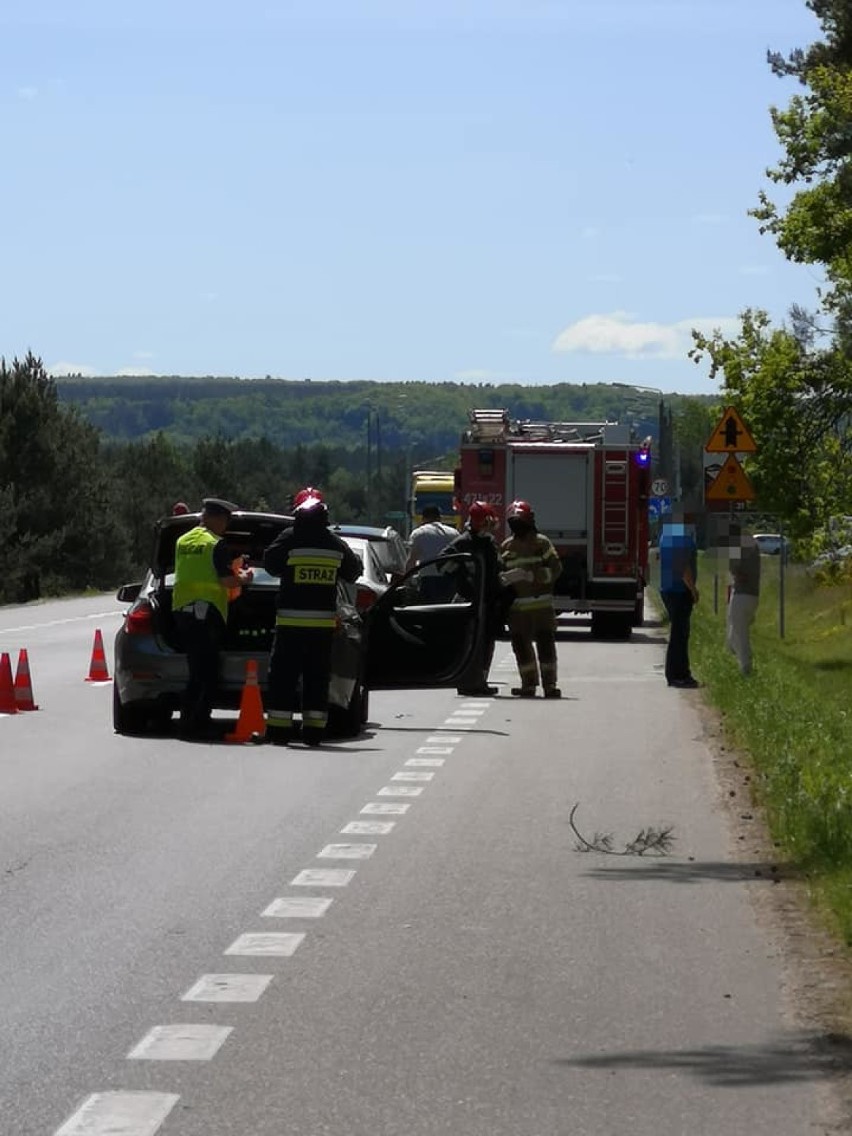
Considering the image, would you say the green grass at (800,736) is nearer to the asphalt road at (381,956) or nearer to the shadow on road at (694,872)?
the shadow on road at (694,872)

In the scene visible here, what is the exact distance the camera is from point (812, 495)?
39000 millimetres

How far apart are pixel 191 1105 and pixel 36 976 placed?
85.3 inches

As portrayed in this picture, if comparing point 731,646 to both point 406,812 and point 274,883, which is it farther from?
point 274,883

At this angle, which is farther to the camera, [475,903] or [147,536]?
[147,536]

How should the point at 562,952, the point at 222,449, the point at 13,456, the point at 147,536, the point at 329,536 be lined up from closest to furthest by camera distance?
the point at 562,952 → the point at 329,536 → the point at 13,456 → the point at 147,536 → the point at 222,449

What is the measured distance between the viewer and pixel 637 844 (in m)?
12.6

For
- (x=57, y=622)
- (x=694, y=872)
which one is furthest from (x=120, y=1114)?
(x=57, y=622)

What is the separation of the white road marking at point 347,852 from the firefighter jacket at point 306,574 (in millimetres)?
6134

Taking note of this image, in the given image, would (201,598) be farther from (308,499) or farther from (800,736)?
(800,736)

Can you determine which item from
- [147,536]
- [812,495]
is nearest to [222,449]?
[147,536]

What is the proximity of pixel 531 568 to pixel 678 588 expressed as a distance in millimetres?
1474

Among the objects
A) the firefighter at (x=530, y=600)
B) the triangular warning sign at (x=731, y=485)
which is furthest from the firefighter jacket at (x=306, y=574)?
the triangular warning sign at (x=731, y=485)

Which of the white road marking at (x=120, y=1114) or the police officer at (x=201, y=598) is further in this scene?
the police officer at (x=201, y=598)

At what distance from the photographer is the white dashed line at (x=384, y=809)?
14013 mm
